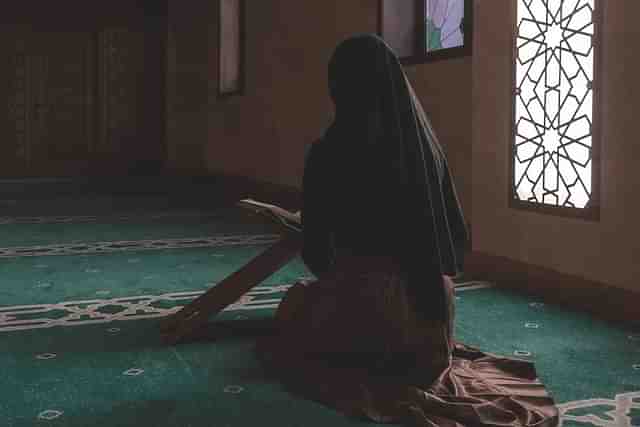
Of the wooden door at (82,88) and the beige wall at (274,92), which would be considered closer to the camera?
the beige wall at (274,92)

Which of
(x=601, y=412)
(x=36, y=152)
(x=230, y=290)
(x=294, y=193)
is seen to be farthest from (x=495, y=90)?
(x=36, y=152)

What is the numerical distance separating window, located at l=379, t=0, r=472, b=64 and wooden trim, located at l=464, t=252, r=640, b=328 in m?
1.43

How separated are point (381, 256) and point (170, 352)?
97 centimetres

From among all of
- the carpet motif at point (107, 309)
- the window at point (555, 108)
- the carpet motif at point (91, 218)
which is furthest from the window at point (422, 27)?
the carpet motif at point (91, 218)

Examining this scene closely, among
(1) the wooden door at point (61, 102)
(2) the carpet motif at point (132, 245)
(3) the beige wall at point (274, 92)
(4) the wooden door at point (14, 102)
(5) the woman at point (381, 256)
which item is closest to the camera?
(5) the woman at point (381, 256)

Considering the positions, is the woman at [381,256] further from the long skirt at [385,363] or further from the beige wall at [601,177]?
the beige wall at [601,177]

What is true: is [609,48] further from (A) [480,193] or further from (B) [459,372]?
(B) [459,372]

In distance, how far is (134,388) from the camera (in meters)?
2.55

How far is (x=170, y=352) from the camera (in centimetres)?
298

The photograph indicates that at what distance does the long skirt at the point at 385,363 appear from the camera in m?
2.29

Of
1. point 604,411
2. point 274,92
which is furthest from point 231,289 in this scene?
point 274,92

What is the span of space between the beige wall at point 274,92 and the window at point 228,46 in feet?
0.78

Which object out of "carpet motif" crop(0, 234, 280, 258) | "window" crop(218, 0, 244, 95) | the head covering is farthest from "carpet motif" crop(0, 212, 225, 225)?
the head covering

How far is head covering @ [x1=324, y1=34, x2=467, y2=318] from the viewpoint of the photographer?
2412 mm
